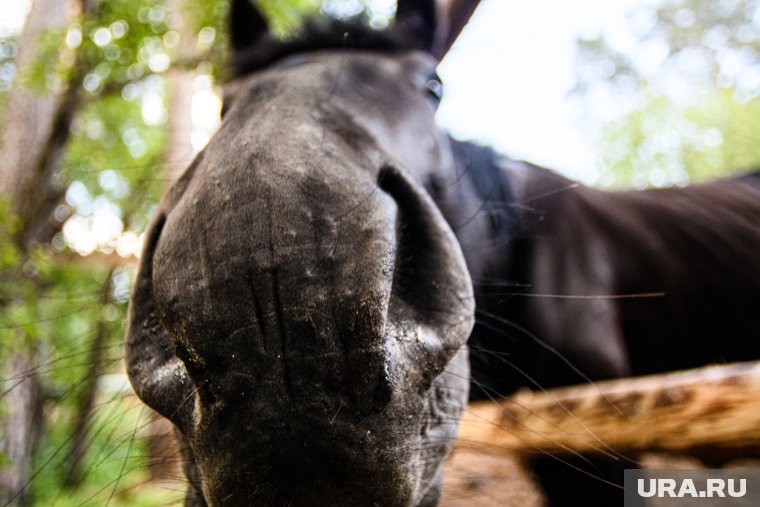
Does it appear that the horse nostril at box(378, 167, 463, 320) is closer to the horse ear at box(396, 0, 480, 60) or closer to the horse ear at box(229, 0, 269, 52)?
the horse ear at box(396, 0, 480, 60)

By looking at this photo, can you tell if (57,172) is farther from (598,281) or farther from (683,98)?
(683,98)

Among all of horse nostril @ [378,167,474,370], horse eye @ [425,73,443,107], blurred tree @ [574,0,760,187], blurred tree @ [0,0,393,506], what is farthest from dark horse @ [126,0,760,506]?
blurred tree @ [574,0,760,187]

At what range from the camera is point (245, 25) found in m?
2.45

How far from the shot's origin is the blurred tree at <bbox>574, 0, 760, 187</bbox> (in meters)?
15.4

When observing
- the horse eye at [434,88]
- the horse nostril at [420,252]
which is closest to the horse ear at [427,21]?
the horse eye at [434,88]

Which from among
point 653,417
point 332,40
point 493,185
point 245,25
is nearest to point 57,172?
point 245,25

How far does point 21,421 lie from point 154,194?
2331mm

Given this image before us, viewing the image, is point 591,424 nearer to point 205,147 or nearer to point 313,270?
point 313,270

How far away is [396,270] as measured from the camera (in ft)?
3.85

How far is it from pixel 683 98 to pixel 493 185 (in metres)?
18.7

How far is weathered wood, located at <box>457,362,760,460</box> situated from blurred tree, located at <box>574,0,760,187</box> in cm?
1573

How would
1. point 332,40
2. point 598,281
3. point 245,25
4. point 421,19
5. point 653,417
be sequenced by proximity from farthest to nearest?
1. point 245,25
2. point 598,281
3. point 421,19
4. point 332,40
5. point 653,417

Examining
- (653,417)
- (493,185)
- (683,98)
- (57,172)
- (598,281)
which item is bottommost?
(683,98)

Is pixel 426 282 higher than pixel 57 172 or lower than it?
higher
